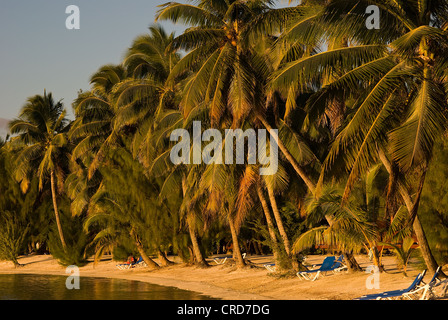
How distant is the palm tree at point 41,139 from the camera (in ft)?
126

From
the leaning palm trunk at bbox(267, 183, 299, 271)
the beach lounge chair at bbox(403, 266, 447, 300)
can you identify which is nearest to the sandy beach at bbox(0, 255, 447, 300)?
the leaning palm trunk at bbox(267, 183, 299, 271)

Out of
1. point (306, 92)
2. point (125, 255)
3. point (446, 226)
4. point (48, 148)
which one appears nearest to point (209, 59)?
point (306, 92)

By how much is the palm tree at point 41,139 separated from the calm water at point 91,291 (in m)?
10.9

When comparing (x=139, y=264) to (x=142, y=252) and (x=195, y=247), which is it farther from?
(x=195, y=247)

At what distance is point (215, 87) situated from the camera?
1880 centimetres

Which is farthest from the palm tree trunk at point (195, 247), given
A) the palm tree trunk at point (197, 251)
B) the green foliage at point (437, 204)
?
the green foliage at point (437, 204)

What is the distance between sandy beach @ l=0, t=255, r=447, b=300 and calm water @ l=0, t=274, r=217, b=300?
2.96 feet

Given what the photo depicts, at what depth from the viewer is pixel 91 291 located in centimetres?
2267

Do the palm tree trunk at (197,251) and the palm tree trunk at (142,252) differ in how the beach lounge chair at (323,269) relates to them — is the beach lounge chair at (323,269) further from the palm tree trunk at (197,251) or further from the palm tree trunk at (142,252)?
the palm tree trunk at (142,252)

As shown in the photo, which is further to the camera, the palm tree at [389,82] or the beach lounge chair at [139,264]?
the beach lounge chair at [139,264]

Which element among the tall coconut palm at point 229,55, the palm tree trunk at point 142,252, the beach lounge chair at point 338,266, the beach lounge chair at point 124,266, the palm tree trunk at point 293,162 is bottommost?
the beach lounge chair at point 124,266

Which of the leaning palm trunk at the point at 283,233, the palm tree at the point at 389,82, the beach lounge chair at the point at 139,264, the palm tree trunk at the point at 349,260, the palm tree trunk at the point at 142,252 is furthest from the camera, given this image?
the beach lounge chair at the point at 139,264

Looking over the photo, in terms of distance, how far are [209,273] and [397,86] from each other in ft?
51.9

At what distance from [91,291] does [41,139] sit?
19974 millimetres
